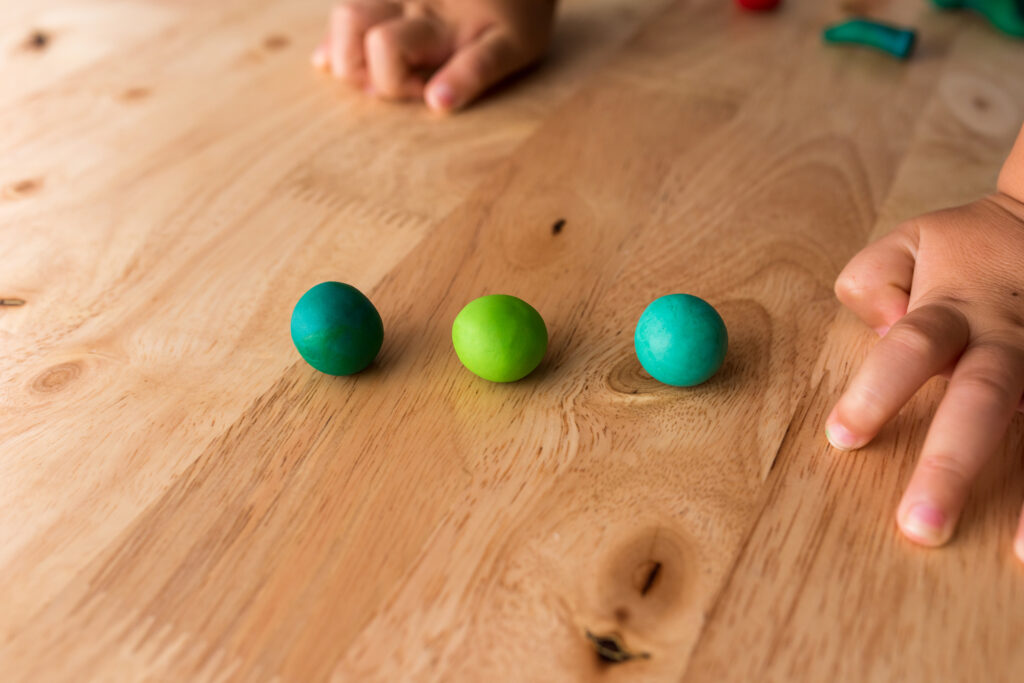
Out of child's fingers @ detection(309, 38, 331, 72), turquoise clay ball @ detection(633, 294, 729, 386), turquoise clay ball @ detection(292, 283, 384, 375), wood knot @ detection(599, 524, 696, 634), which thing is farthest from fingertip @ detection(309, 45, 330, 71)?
wood knot @ detection(599, 524, 696, 634)

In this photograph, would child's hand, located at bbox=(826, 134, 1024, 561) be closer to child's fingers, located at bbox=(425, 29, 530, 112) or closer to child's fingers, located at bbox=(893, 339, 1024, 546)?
child's fingers, located at bbox=(893, 339, 1024, 546)

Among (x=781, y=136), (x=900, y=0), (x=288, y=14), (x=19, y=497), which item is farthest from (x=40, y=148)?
(x=900, y=0)

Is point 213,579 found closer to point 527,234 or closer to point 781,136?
point 527,234

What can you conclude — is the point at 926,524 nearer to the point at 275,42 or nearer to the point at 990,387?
the point at 990,387

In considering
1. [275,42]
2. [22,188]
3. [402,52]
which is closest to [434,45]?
[402,52]

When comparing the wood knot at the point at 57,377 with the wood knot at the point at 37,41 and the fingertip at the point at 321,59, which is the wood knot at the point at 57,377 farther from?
the wood knot at the point at 37,41

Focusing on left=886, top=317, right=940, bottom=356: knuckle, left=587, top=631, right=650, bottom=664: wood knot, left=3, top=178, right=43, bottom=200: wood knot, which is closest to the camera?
left=587, top=631, right=650, bottom=664: wood knot

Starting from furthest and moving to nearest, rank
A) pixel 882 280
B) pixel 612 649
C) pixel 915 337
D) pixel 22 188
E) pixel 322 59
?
pixel 322 59 → pixel 22 188 → pixel 882 280 → pixel 915 337 → pixel 612 649
